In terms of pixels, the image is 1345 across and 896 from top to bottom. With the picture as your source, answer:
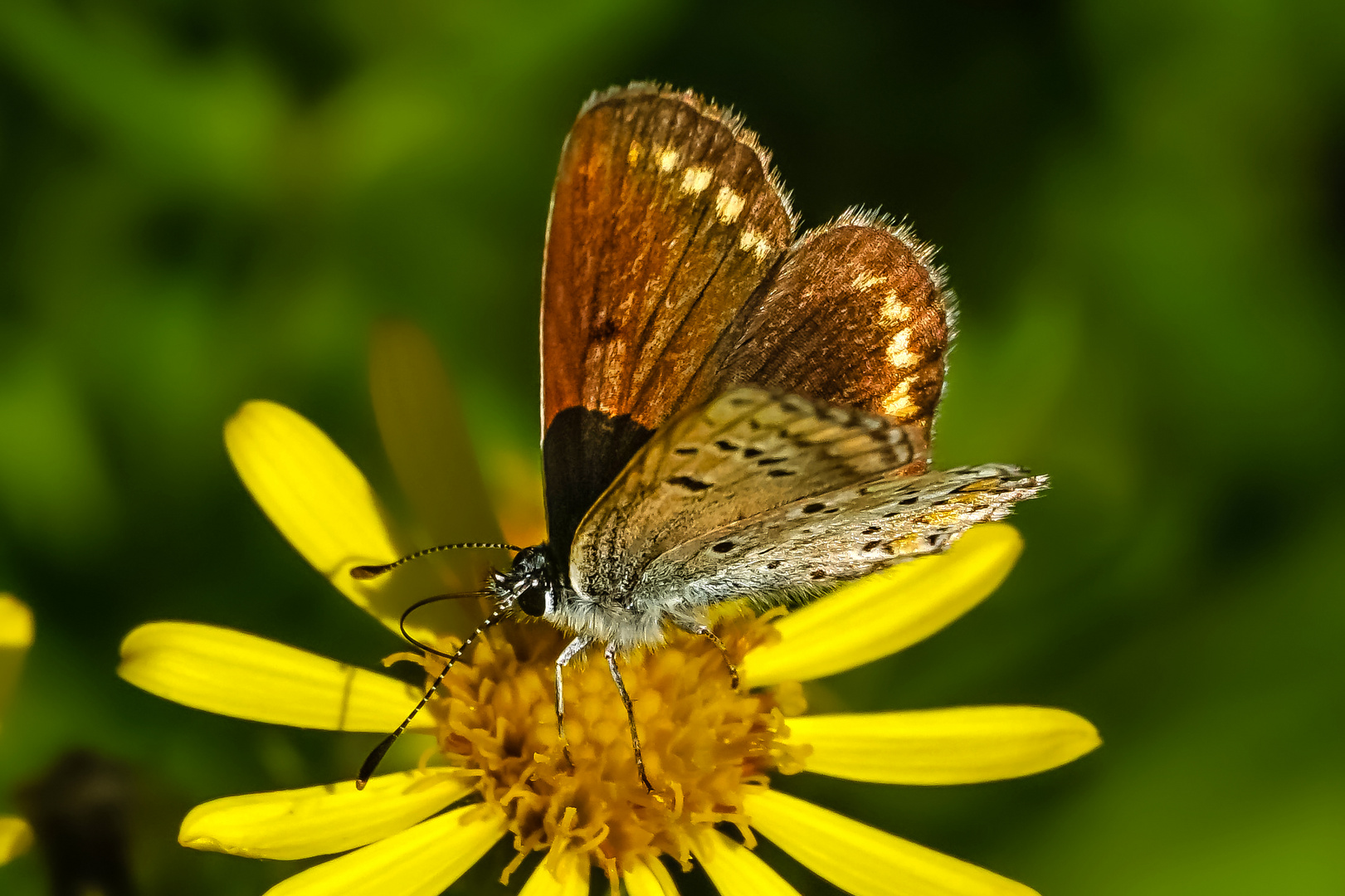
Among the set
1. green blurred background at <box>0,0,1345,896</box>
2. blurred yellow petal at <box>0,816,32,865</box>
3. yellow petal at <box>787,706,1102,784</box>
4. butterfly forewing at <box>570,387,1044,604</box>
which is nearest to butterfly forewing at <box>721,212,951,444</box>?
butterfly forewing at <box>570,387,1044,604</box>

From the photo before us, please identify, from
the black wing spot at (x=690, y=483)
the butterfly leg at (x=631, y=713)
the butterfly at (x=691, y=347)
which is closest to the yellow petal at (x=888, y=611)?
the butterfly at (x=691, y=347)

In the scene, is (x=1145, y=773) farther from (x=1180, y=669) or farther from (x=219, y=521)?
(x=219, y=521)

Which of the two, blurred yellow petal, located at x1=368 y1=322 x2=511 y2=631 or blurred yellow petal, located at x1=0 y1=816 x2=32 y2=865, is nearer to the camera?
blurred yellow petal, located at x1=0 y1=816 x2=32 y2=865

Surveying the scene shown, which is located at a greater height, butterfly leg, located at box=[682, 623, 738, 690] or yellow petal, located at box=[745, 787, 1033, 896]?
butterfly leg, located at box=[682, 623, 738, 690]

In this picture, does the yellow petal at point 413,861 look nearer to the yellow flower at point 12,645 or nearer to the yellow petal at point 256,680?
the yellow petal at point 256,680

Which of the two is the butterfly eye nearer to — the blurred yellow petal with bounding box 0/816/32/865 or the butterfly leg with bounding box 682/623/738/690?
the butterfly leg with bounding box 682/623/738/690

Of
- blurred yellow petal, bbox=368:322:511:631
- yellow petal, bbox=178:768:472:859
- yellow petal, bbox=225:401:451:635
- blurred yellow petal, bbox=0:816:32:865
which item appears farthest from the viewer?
blurred yellow petal, bbox=368:322:511:631

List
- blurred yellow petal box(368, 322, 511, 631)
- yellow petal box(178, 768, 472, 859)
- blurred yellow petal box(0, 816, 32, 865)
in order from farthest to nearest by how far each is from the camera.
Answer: blurred yellow petal box(368, 322, 511, 631), yellow petal box(178, 768, 472, 859), blurred yellow petal box(0, 816, 32, 865)
